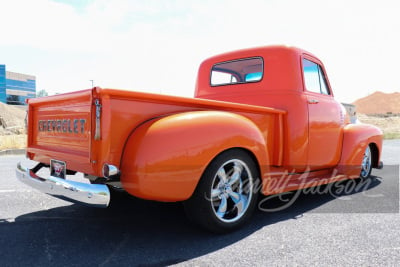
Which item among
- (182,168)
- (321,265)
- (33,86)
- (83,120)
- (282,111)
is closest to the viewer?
(321,265)

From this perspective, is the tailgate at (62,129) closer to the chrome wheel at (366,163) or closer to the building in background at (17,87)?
the chrome wheel at (366,163)

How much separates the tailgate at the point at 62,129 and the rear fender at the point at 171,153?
379 millimetres

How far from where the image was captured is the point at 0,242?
8.89 feet

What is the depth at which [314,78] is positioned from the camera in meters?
4.41

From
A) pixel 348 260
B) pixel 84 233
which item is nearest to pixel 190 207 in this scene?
pixel 84 233

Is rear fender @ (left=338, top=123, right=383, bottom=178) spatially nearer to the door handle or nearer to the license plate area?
the door handle

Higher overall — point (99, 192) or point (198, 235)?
point (99, 192)

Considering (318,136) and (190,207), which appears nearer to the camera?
(190,207)

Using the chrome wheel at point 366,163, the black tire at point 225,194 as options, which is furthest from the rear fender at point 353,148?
the black tire at point 225,194

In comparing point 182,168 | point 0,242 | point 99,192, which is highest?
point 182,168

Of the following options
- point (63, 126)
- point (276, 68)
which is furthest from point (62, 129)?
point (276, 68)

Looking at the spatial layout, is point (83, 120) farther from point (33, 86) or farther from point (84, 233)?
point (33, 86)

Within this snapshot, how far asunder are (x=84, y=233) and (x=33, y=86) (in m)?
80.3

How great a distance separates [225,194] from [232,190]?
0.10 m
